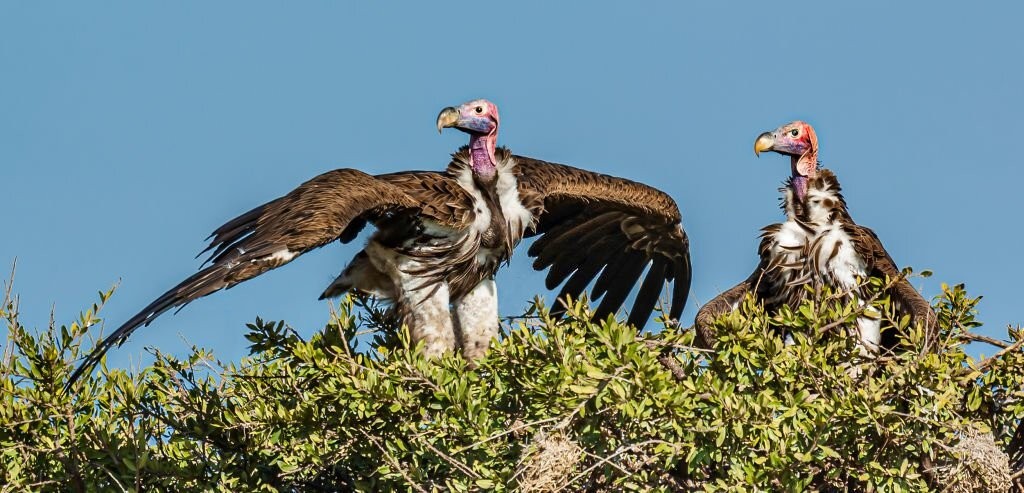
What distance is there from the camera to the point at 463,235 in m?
8.41

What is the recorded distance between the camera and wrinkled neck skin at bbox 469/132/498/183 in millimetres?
8773

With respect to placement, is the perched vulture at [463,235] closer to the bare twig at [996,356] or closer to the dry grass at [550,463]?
the dry grass at [550,463]

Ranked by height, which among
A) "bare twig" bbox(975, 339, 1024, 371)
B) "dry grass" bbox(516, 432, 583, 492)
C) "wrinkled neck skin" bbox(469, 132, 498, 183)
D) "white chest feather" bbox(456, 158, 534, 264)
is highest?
"wrinkled neck skin" bbox(469, 132, 498, 183)

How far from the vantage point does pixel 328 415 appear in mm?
6797

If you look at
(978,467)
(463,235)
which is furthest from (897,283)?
(463,235)

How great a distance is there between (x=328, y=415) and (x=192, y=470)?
622 mm

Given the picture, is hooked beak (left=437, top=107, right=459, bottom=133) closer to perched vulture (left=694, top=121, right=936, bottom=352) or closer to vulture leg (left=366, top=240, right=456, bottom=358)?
vulture leg (left=366, top=240, right=456, bottom=358)

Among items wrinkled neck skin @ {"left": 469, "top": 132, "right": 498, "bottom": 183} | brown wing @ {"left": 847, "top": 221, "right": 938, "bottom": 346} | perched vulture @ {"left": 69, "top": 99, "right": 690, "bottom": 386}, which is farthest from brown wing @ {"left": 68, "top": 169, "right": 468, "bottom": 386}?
brown wing @ {"left": 847, "top": 221, "right": 938, "bottom": 346}

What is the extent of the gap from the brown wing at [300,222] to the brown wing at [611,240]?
113 centimetres

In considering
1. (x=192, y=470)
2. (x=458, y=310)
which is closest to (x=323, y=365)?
(x=192, y=470)

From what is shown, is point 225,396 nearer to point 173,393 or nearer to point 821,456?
point 173,393

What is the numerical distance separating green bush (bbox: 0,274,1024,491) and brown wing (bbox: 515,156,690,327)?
2363mm

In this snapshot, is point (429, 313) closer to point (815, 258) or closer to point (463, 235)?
point (463, 235)

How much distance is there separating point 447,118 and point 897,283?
2596 millimetres
